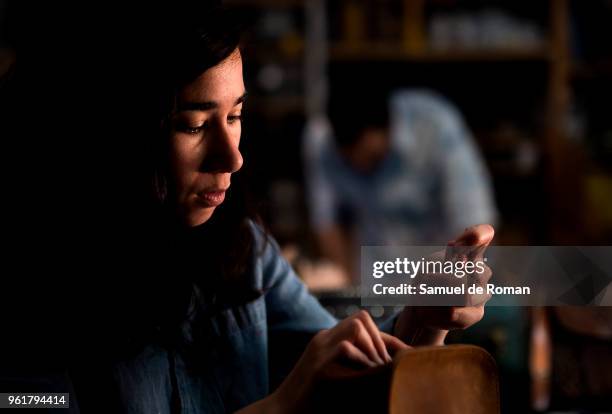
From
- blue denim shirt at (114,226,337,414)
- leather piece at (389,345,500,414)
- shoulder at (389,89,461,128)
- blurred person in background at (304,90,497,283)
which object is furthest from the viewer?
shoulder at (389,89,461,128)

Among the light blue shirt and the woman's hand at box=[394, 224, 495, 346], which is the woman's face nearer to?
the woman's hand at box=[394, 224, 495, 346]

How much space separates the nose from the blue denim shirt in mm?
242

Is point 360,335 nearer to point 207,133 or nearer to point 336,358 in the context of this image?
point 336,358

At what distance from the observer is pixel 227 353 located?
0.99 metres

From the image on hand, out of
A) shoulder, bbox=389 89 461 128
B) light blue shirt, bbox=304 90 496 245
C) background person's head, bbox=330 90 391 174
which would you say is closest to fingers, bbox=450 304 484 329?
background person's head, bbox=330 90 391 174

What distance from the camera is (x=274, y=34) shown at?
3.77m

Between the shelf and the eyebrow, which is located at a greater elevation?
the shelf

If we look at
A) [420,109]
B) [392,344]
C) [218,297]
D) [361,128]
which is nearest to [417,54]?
[420,109]

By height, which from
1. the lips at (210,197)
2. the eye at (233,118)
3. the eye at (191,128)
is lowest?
the lips at (210,197)

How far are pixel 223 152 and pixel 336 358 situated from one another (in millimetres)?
236

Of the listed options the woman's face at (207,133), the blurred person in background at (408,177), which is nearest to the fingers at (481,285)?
the woman's face at (207,133)

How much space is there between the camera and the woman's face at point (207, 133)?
770mm

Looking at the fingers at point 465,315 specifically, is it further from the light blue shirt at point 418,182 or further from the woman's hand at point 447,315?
the light blue shirt at point 418,182

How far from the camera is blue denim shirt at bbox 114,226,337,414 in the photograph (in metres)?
0.91
